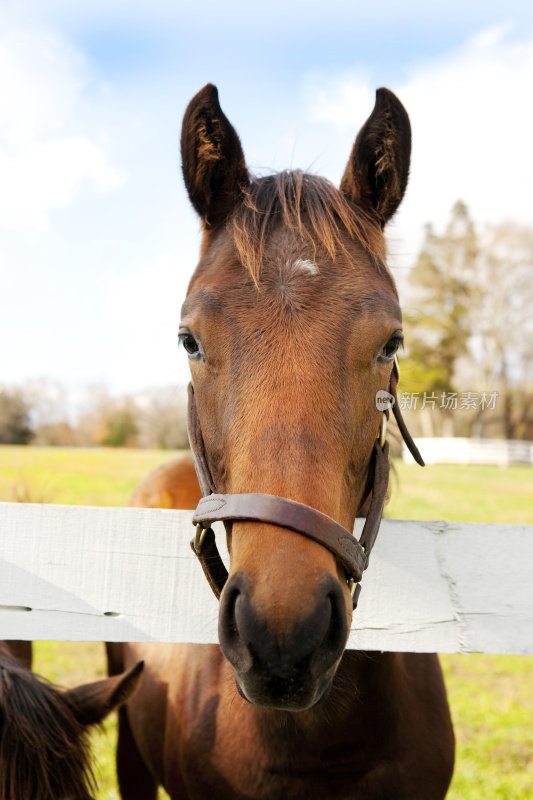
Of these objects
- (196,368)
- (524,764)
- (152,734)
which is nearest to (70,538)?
(196,368)

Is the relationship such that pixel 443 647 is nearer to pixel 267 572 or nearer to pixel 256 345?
pixel 267 572

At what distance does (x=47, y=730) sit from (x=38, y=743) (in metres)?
0.05

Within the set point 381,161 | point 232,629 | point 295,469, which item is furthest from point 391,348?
point 232,629

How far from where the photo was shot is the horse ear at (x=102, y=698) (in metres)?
2.06

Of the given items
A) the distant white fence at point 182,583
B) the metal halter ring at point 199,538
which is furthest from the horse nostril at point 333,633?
the distant white fence at point 182,583

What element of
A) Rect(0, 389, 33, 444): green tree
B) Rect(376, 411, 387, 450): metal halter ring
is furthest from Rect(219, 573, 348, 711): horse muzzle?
Rect(0, 389, 33, 444): green tree

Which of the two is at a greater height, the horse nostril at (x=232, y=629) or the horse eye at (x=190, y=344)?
the horse eye at (x=190, y=344)

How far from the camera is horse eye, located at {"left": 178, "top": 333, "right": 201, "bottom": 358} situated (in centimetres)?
180

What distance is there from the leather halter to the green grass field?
2.80 feet

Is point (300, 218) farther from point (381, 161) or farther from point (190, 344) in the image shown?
point (190, 344)

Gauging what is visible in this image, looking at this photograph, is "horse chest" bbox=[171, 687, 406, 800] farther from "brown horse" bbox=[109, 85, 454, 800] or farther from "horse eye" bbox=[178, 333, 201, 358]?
"horse eye" bbox=[178, 333, 201, 358]

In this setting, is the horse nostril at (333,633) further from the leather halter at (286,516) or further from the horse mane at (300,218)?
the horse mane at (300,218)

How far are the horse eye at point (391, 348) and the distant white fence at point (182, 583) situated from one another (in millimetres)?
538

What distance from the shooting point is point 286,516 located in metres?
1.32
